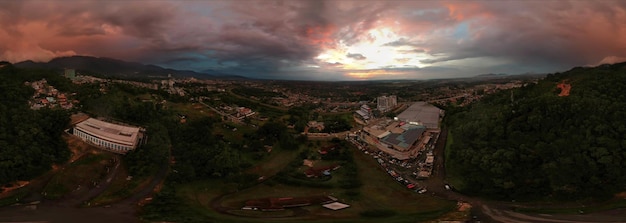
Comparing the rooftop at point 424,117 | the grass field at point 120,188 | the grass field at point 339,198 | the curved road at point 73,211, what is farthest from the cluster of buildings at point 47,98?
the rooftop at point 424,117

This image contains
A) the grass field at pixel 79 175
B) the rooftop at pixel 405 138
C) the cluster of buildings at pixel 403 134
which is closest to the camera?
the grass field at pixel 79 175

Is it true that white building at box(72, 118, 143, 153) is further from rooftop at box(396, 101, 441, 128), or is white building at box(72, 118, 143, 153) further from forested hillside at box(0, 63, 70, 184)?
rooftop at box(396, 101, 441, 128)

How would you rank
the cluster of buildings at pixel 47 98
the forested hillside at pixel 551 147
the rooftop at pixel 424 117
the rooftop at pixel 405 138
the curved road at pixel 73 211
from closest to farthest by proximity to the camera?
1. the curved road at pixel 73 211
2. the forested hillside at pixel 551 147
3. the rooftop at pixel 405 138
4. the cluster of buildings at pixel 47 98
5. the rooftop at pixel 424 117

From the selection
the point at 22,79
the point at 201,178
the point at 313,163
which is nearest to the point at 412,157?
the point at 313,163

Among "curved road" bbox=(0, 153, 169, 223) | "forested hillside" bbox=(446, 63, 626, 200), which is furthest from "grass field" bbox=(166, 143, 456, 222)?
"forested hillside" bbox=(446, 63, 626, 200)

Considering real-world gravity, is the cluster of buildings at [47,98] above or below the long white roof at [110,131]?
above

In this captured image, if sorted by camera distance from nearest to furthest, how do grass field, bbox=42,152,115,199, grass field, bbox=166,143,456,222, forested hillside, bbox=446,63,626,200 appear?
grass field, bbox=166,143,456,222 < forested hillside, bbox=446,63,626,200 < grass field, bbox=42,152,115,199

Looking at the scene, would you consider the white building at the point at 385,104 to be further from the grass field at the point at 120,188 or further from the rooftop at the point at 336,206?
the grass field at the point at 120,188

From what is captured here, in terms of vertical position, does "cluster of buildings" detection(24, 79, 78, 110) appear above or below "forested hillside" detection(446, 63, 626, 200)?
above
